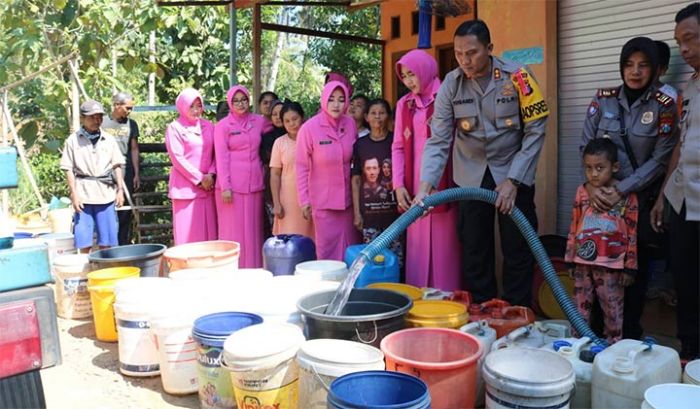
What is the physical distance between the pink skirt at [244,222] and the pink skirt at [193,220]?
0.43ft

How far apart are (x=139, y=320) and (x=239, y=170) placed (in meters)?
2.19

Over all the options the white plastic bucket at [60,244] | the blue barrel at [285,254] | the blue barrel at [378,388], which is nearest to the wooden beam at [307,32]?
the white plastic bucket at [60,244]

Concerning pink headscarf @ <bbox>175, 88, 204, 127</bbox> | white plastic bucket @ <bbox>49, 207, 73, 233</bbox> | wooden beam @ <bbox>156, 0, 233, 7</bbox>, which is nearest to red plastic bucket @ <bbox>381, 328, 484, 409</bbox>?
pink headscarf @ <bbox>175, 88, 204, 127</bbox>

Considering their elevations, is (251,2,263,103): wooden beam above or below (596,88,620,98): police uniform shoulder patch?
above

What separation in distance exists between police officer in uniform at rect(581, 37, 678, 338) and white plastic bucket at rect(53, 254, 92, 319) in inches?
153

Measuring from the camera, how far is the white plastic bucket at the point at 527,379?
2254 millimetres

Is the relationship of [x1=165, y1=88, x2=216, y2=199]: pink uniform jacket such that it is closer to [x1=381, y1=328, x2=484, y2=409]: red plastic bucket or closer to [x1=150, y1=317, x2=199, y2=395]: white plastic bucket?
[x1=150, y1=317, x2=199, y2=395]: white plastic bucket

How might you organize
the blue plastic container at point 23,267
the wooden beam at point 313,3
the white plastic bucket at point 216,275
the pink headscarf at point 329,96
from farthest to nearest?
1. the wooden beam at point 313,3
2. the pink headscarf at point 329,96
3. the white plastic bucket at point 216,275
4. the blue plastic container at point 23,267

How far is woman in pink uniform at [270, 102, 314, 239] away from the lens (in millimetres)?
5156

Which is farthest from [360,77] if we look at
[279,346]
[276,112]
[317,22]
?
[279,346]

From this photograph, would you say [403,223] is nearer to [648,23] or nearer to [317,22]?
[648,23]

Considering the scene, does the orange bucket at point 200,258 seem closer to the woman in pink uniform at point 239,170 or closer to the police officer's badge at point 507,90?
the woman in pink uniform at point 239,170

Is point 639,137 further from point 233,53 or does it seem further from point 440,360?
point 233,53

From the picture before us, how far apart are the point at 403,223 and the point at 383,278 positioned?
2.57ft
